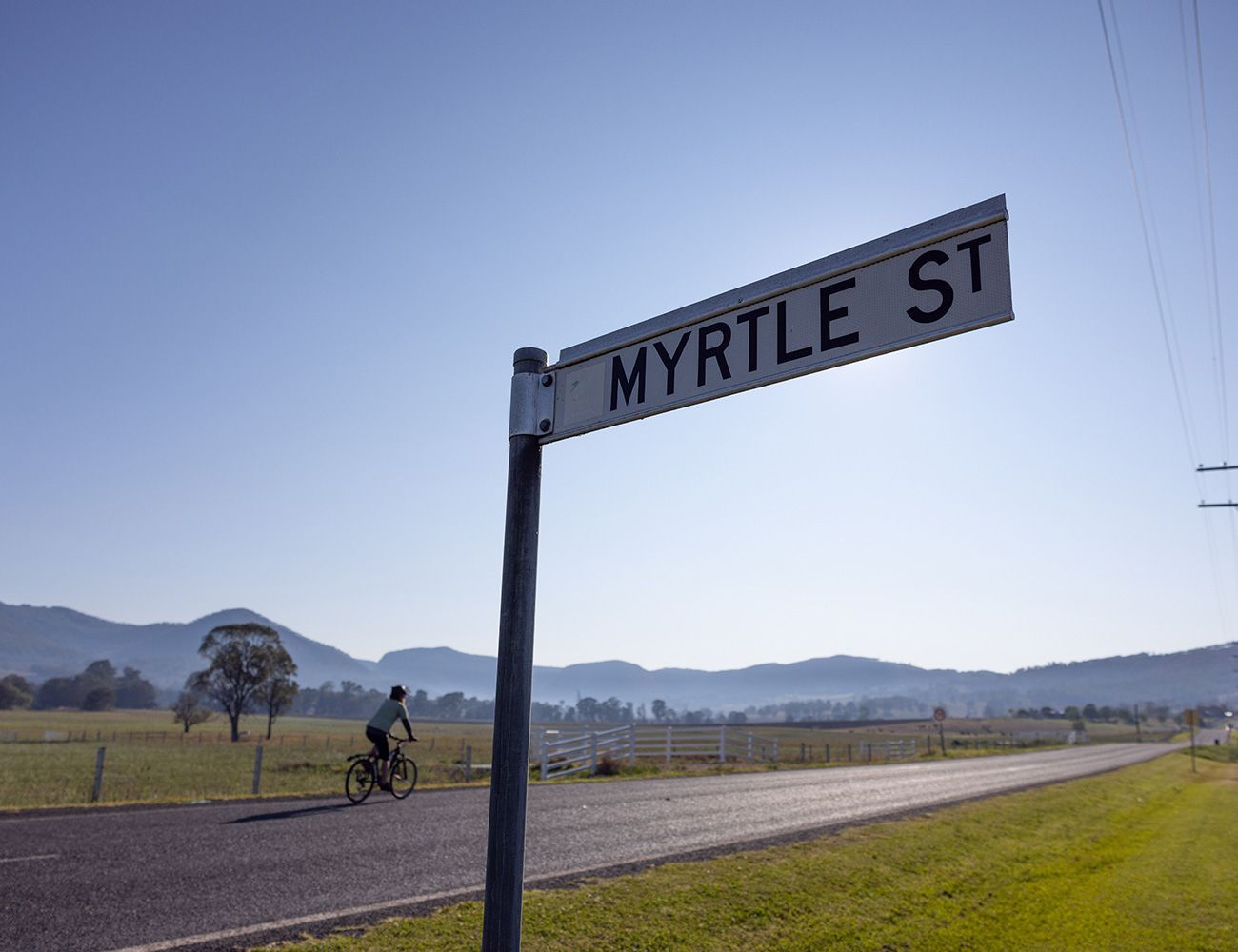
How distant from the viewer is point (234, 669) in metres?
60.2

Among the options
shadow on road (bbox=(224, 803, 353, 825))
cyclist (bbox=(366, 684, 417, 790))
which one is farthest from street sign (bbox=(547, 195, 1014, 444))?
cyclist (bbox=(366, 684, 417, 790))

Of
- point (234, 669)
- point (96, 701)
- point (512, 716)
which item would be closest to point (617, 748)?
point (512, 716)

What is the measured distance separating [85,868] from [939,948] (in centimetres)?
825

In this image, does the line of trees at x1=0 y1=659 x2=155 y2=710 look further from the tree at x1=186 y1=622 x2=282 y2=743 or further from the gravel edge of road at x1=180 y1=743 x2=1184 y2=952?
the gravel edge of road at x1=180 y1=743 x2=1184 y2=952

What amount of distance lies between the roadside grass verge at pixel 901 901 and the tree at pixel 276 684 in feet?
192

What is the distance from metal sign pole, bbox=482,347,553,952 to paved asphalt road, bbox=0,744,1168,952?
466cm

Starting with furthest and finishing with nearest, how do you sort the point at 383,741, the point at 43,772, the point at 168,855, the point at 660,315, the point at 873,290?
the point at 43,772, the point at 383,741, the point at 168,855, the point at 660,315, the point at 873,290

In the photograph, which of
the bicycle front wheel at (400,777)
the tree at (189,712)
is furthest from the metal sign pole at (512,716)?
the tree at (189,712)

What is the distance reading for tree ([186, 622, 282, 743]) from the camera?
60.1 m

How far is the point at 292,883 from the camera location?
7797 mm

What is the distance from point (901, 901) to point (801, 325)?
24.1 ft

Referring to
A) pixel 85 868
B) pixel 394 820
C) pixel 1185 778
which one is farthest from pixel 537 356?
pixel 1185 778

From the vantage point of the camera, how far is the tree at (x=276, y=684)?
6100 cm

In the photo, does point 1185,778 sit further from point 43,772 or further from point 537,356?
point 43,772
